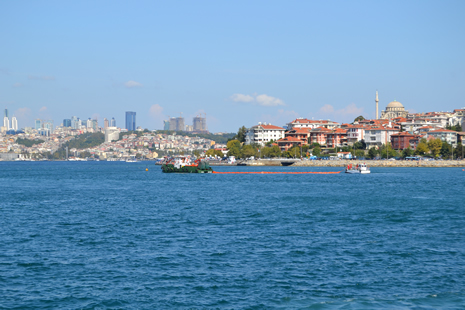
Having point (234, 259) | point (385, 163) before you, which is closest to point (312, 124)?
point (385, 163)

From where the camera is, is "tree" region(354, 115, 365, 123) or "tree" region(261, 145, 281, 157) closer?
"tree" region(261, 145, 281, 157)

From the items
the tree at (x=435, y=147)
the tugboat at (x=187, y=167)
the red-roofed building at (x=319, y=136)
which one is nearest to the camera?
the tugboat at (x=187, y=167)

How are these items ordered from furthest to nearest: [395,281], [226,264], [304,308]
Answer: [226,264] → [395,281] → [304,308]

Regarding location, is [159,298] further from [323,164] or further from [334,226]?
[323,164]

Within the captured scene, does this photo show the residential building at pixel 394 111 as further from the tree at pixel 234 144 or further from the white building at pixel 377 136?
the tree at pixel 234 144

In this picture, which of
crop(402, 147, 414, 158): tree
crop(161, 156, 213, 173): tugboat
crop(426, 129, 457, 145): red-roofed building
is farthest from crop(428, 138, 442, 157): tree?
crop(161, 156, 213, 173): tugboat

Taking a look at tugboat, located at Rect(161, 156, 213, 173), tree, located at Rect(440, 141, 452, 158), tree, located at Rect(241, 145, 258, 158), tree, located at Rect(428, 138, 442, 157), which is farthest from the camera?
tree, located at Rect(241, 145, 258, 158)

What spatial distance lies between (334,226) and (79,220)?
12.3 metres

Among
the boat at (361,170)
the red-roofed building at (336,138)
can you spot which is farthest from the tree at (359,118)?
the boat at (361,170)

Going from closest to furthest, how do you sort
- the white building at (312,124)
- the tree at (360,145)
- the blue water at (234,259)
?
1. the blue water at (234,259)
2. the tree at (360,145)
3. the white building at (312,124)

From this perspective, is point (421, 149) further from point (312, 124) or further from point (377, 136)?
point (312, 124)

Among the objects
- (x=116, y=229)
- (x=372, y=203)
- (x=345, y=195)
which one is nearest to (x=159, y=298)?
(x=116, y=229)

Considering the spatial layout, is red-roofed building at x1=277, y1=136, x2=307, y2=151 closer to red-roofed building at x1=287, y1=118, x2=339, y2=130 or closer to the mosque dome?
red-roofed building at x1=287, y1=118, x2=339, y2=130

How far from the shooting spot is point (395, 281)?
1384 centimetres
